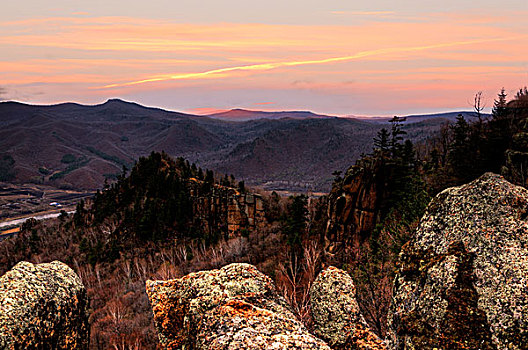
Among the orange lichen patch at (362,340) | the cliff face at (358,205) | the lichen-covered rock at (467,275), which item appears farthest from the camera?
the cliff face at (358,205)

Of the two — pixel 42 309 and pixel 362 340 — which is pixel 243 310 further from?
pixel 362 340

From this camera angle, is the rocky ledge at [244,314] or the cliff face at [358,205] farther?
the cliff face at [358,205]

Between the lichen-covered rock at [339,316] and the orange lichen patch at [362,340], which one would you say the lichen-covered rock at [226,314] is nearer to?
the orange lichen patch at [362,340]

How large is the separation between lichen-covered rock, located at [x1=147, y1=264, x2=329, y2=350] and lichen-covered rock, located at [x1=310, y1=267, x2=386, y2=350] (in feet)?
13.3

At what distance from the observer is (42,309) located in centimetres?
805

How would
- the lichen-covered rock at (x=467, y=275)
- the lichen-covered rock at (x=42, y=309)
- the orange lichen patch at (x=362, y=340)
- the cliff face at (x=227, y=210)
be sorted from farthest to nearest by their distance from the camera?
1. the cliff face at (x=227, y=210)
2. the orange lichen patch at (x=362, y=340)
3. the lichen-covered rock at (x=42, y=309)
4. the lichen-covered rock at (x=467, y=275)

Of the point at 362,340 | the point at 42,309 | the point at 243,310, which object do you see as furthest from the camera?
the point at 362,340

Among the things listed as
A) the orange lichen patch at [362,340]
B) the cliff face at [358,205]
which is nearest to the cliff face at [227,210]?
the cliff face at [358,205]

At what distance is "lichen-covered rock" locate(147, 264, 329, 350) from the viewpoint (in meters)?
4.65

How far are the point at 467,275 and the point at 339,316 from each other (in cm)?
593

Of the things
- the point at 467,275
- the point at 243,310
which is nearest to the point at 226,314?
the point at 243,310

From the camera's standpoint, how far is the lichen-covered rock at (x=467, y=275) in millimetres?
5121

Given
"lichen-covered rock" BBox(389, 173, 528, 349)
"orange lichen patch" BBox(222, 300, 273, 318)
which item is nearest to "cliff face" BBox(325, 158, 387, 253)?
"lichen-covered rock" BBox(389, 173, 528, 349)

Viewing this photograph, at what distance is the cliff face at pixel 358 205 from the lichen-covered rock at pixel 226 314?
43.0m
